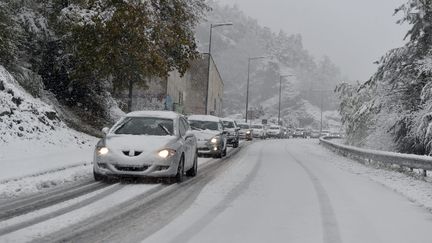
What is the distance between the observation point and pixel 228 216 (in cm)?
815

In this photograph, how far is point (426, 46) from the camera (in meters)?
26.0

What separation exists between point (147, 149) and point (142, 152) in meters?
0.13

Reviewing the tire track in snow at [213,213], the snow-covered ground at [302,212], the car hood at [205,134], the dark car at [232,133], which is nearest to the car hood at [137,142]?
the snow-covered ground at [302,212]

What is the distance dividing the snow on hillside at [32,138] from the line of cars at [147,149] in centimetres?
173

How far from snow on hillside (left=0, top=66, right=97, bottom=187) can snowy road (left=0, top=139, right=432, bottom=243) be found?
3726mm

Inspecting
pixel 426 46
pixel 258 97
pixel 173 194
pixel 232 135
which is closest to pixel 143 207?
pixel 173 194

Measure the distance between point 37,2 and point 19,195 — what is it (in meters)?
17.6

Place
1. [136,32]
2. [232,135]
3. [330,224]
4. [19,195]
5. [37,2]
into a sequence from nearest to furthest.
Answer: [330,224], [19,195], [136,32], [37,2], [232,135]

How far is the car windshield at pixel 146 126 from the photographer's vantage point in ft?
42.5

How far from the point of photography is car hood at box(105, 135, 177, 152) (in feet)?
38.2

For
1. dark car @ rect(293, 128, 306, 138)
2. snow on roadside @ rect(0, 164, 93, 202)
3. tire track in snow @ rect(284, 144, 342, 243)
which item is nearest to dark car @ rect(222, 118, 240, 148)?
snow on roadside @ rect(0, 164, 93, 202)

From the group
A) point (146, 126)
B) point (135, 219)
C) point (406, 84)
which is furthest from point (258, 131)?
point (135, 219)

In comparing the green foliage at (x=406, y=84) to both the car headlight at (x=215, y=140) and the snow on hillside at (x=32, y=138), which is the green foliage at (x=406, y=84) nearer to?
the car headlight at (x=215, y=140)

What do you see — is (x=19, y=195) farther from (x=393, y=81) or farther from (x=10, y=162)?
(x=393, y=81)
